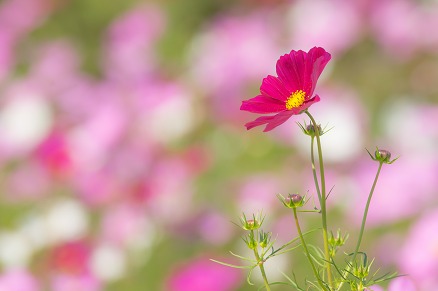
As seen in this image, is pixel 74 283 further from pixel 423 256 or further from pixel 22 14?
pixel 22 14

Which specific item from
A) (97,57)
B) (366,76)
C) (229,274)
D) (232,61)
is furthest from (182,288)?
(97,57)

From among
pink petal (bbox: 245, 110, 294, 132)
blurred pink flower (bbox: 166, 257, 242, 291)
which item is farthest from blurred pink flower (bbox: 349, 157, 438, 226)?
pink petal (bbox: 245, 110, 294, 132)

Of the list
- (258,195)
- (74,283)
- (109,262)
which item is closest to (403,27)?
(258,195)

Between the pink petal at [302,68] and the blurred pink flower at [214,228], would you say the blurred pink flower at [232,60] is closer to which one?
the blurred pink flower at [214,228]

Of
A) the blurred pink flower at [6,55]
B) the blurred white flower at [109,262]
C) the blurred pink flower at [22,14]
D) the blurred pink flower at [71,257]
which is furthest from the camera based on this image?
the blurred pink flower at [22,14]

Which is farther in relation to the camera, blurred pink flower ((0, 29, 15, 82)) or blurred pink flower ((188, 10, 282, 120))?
blurred pink flower ((0, 29, 15, 82))

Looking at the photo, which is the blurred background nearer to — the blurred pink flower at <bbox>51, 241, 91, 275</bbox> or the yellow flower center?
the blurred pink flower at <bbox>51, 241, 91, 275</bbox>

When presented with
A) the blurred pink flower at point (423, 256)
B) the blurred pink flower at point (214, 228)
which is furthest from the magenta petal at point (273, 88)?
the blurred pink flower at point (214, 228)
